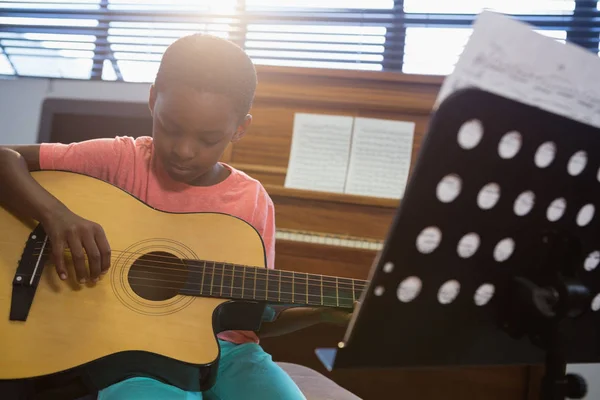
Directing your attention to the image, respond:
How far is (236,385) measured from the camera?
42.7 inches

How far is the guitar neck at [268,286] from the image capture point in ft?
3.52

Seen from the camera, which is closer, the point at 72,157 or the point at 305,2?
the point at 72,157

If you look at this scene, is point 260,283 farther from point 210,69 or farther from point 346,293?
point 210,69

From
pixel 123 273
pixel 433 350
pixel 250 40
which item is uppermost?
pixel 250 40

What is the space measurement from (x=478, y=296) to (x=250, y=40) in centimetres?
235

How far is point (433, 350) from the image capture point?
0.67 metres

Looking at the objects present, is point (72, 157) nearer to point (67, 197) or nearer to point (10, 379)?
point (67, 197)

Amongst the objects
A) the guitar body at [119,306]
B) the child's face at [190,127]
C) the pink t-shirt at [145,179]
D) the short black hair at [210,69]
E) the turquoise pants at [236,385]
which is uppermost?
the short black hair at [210,69]

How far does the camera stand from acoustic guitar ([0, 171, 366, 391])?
961 millimetres

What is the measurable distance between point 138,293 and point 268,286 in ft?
1.00

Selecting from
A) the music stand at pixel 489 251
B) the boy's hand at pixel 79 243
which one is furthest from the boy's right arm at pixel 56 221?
the music stand at pixel 489 251

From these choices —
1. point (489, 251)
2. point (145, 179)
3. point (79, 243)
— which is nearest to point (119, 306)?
point (79, 243)

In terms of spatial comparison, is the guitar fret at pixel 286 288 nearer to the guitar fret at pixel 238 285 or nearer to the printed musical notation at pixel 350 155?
the guitar fret at pixel 238 285

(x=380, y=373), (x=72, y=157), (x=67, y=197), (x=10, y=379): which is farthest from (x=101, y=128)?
(x=380, y=373)
